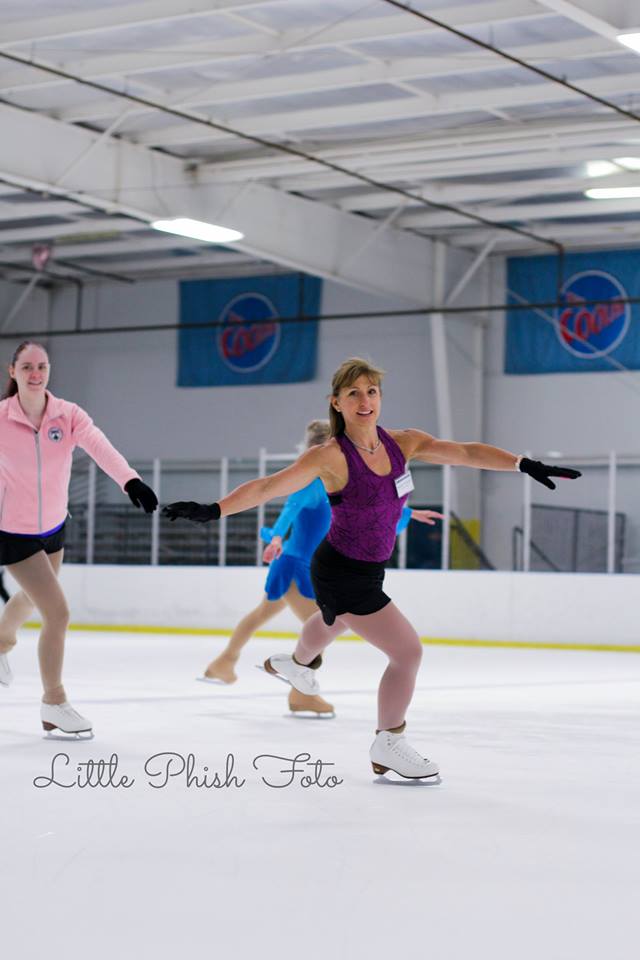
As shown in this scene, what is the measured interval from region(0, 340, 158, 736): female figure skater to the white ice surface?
22.1 inches

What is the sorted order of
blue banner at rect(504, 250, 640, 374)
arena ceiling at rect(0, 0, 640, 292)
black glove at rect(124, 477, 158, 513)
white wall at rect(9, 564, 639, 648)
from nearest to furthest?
1. black glove at rect(124, 477, 158, 513)
2. arena ceiling at rect(0, 0, 640, 292)
3. white wall at rect(9, 564, 639, 648)
4. blue banner at rect(504, 250, 640, 374)

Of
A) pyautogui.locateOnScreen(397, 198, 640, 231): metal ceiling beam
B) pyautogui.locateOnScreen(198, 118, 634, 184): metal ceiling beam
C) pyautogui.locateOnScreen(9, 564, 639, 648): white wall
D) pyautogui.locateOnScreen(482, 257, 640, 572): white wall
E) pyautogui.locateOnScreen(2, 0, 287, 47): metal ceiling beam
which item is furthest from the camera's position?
pyautogui.locateOnScreen(482, 257, 640, 572): white wall

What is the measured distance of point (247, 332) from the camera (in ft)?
72.3

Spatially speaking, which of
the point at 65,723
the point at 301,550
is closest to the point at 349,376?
→ the point at 65,723

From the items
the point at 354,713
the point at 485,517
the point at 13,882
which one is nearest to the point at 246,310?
the point at 485,517

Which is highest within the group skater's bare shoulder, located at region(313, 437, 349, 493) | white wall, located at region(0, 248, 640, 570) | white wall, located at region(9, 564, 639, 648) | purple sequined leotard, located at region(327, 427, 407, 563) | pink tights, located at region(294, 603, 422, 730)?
white wall, located at region(0, 248, 640, 570)

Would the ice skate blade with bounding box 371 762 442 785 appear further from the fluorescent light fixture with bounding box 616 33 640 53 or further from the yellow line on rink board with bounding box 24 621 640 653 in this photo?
the yellow line on rink board with bounding box 24 621 640 653

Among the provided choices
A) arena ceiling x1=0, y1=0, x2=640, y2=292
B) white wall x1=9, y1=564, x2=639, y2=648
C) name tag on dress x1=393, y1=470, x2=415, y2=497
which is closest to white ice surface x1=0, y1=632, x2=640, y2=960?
name tag on dress x1=393, y1=470, x2=415, y2=497

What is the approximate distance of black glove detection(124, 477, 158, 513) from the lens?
5.05 metres

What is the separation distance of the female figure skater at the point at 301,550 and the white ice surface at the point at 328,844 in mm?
489

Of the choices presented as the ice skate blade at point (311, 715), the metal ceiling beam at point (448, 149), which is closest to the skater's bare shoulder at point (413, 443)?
the ice skate blade at point (311, 715)

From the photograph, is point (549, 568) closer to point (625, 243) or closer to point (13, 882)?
point (625, 243)

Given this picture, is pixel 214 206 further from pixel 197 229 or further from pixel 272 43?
pixel 272 43

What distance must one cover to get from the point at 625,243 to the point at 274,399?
19.3ft
